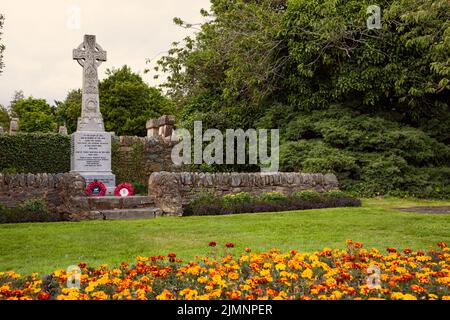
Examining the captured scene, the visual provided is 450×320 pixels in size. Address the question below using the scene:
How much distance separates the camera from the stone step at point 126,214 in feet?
37.2

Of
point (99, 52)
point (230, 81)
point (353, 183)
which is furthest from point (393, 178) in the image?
point (99, 52)

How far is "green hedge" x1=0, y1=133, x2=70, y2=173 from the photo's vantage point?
59.7ft

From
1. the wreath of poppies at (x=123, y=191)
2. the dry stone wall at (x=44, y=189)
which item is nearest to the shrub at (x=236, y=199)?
the wreath of poppies at (x=123, y=191)

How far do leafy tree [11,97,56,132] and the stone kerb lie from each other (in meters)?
37.5

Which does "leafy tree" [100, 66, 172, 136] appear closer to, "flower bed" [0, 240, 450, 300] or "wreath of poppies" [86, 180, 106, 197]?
"wreath of poppies" [86, 180, 106, 197]

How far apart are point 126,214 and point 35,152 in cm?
906

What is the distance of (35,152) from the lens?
18.7 meters

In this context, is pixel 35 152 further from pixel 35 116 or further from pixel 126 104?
pixel 35 116

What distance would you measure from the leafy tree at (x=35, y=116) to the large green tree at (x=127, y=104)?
2.84 meters

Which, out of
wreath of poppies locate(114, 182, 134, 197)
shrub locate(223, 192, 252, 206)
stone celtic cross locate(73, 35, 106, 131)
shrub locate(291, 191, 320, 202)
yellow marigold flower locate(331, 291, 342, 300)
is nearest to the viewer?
yellow marigold flower locate(331, 291, 342, 300)

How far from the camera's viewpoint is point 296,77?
60.7ft

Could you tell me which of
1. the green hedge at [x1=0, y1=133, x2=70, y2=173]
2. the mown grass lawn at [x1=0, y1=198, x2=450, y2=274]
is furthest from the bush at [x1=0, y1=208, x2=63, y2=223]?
the green hedge at [x1=0, y1=133, x2=70, y2=173]

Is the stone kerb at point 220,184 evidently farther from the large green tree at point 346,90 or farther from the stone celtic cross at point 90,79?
Answer: the stone celtic cross at point 90,79

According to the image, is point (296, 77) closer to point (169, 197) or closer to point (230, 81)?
point (230, 81)
